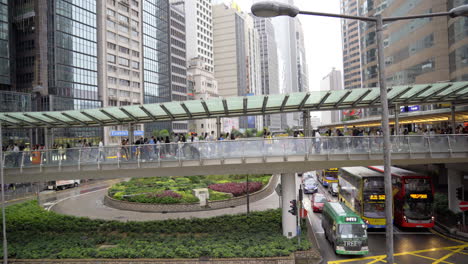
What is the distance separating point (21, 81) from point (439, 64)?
6780 centimetres

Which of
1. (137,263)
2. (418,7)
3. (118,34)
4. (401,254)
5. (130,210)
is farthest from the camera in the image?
(118,34)

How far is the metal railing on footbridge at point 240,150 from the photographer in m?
17.9

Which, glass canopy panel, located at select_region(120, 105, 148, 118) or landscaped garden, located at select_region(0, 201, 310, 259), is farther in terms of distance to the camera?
glass canopy panel, located at select_region(120, 105, 148, 118)

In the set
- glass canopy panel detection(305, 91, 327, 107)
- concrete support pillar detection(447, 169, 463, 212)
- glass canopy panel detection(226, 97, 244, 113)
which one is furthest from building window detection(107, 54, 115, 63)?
concrete support pillar detection(447, 169, 463, 212)

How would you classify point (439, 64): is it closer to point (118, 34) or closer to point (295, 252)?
point (295, 252)

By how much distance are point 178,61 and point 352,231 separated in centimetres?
9122

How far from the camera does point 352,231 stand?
676 inches

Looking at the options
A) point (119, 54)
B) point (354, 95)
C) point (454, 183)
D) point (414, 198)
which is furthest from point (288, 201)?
point (119, 54)

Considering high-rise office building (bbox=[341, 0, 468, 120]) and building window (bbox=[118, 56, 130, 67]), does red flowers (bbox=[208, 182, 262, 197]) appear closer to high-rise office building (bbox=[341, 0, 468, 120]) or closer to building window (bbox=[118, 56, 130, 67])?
high-rise office building (bbox=[341, 0, 468, 120])

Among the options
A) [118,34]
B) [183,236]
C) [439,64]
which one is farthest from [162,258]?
[118,34]

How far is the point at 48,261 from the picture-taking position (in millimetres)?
16422

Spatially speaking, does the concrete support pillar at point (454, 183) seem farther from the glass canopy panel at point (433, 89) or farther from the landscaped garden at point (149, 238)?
the landscaped garden at point (149, 238)

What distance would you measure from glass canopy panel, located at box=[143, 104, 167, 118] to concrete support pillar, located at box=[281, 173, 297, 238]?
869 cm

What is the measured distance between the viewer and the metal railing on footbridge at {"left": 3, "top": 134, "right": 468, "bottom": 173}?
17906 millimetres
